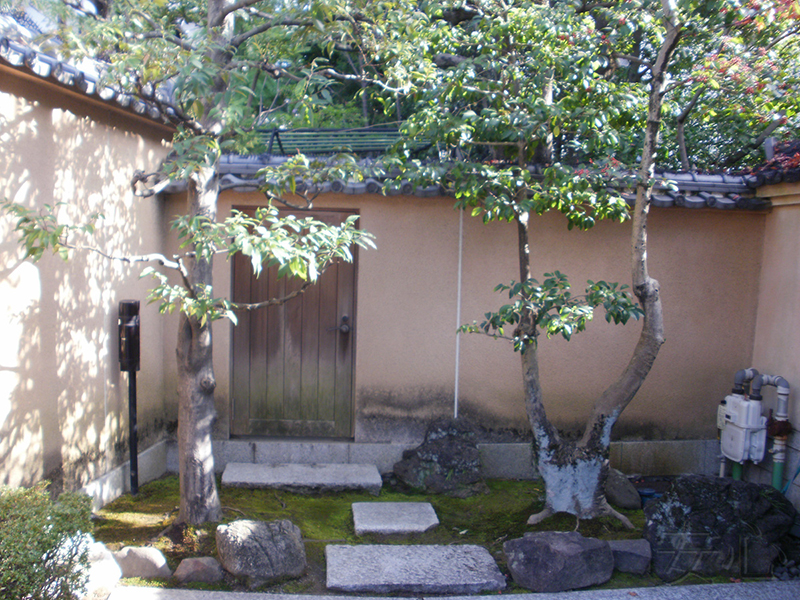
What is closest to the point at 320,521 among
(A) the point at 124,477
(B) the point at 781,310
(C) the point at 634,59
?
(A) the point at 124,477

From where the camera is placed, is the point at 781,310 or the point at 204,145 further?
the point at 781,310

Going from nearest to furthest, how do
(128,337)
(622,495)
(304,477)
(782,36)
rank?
(782,36) → (128,337) → (622,495) → (304,477)

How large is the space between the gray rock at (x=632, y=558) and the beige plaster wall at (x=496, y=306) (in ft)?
6.45

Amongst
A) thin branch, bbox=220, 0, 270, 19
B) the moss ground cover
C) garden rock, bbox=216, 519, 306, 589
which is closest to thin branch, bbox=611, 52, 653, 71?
thin branch, bbox=220, 0, 270, 19

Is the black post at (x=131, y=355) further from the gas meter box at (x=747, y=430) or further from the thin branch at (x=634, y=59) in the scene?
the gas meter box at (x=747, y=430)

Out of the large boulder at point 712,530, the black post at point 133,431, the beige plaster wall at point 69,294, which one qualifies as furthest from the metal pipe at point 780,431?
the beige plaster wall at point 69,294

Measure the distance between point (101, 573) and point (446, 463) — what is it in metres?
3.04

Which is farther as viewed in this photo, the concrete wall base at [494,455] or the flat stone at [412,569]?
the concrete wall base at [494,455]

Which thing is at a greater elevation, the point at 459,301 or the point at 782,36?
the point at 782,36

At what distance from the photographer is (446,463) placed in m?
5.72

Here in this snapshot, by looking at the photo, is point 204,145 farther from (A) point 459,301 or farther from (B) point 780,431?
(B) point 780,431

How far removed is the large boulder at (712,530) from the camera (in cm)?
425

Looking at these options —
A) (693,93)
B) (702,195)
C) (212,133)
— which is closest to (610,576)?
(702,195)

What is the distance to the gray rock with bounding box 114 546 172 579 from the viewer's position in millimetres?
3893
